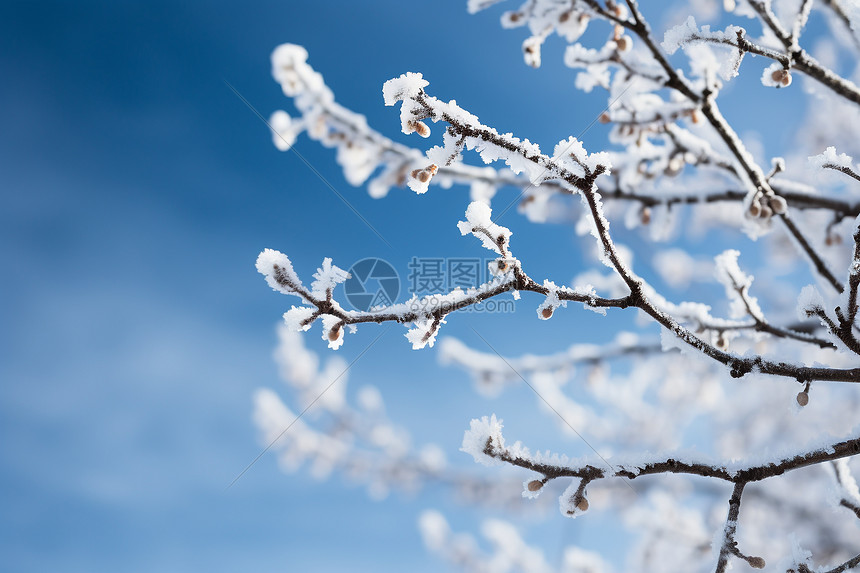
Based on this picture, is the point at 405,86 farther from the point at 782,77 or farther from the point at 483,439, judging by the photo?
the point at 782,77

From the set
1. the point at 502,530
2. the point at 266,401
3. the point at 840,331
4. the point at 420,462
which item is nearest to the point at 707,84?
the point at 840,331

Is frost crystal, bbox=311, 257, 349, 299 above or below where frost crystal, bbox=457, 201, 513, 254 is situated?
below

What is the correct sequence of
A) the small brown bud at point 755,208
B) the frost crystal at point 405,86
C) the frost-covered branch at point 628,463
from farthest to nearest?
1. the small brown bud at point 755,208
2. the frost-covered branch at point 628,463
3. the frost crystal at point 405,86

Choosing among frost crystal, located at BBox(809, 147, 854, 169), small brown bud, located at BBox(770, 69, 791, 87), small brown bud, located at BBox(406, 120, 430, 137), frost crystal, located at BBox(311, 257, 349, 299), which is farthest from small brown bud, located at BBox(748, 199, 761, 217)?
frost crystal, located at BBox(311, 257, 349, 299)

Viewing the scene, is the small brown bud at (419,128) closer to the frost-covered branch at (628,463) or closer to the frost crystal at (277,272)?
the frost crystal at (277,272)

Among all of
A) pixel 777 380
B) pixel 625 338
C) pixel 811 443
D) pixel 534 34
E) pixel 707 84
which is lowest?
pixel 811 443

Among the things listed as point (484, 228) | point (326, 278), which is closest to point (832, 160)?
point (484, 228)

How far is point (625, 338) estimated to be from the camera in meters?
2.73

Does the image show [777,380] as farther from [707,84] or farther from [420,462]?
[420,462]

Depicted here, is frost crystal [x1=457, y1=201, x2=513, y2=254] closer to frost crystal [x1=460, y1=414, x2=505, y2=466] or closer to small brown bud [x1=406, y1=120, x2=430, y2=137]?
small brown bud [x1=406, y1=120, x2=430, y2=137]

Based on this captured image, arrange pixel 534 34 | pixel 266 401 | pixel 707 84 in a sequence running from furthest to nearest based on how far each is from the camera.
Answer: pixel 266 401 < pixel 534 34 < pixel 707 84

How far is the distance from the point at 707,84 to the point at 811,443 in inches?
54.0

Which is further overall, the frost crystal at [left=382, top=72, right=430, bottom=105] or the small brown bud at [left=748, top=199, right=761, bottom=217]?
the small brown bud at [left=748, top=199, right=761, bottom=217]

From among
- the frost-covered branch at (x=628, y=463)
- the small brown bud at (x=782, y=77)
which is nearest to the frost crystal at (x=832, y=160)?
Result: the small brown bud at (x=782, y=77)
